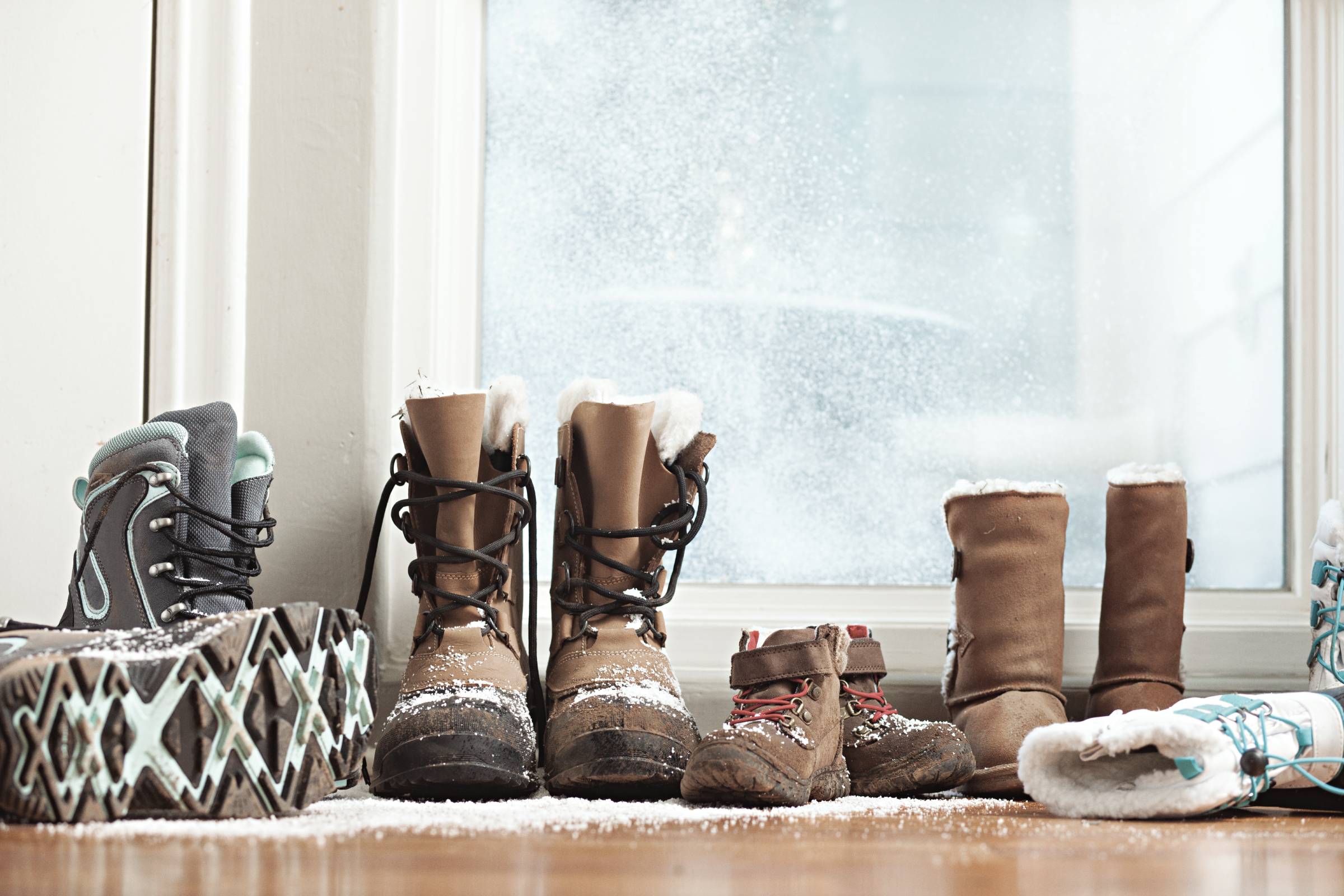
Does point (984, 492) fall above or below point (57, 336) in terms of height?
below

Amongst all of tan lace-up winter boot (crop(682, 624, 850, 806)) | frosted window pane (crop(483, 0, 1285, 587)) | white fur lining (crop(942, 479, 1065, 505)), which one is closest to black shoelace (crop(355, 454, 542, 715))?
tan lace-up winter boot (crop(682, 624, 850, 806))

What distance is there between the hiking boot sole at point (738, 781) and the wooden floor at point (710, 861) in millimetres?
48

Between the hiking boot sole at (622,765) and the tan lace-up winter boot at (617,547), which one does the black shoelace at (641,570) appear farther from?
the hiking boot sole at (622,765)

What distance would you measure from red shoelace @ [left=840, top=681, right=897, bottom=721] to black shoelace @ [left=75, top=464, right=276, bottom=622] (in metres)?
0.57

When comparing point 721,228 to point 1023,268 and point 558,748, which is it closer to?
point 1023,268

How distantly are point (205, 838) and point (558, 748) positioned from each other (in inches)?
12.7

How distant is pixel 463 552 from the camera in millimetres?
1062

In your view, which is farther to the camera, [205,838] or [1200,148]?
[1200,148]

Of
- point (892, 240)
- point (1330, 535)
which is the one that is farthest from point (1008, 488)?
point (892, 240)

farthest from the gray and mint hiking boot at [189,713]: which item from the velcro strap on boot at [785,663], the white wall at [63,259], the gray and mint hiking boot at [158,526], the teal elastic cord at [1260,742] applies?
the teal elastic cord at [1260,742]

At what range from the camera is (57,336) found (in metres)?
1.28

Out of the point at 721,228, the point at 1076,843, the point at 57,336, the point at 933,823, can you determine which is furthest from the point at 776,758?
the point at 57,336

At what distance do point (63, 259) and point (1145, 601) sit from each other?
126 cm

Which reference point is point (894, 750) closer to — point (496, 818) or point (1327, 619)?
point (496, 818)
